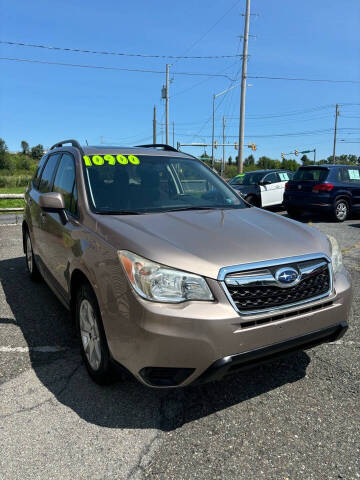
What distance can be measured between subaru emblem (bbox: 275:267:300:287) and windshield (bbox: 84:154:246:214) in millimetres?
1188

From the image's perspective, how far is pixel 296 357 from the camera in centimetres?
323

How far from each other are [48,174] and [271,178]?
1043 centimetres

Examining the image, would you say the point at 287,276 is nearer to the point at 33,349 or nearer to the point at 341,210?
the point at 33,349

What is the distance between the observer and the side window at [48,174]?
430 cm

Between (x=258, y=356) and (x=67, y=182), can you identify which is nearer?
(x=258, y=356)

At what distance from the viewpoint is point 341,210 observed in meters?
11.5

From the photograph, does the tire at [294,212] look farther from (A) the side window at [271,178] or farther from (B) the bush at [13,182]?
(B) the bush at [13,182]

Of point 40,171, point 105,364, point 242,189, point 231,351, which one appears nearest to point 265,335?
point 231,351

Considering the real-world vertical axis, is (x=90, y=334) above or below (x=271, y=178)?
below

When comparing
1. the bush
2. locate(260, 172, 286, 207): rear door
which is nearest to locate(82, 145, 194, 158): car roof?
locate(260, 172, 286, 207): rear door

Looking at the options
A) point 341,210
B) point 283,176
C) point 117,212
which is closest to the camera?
point 117,212

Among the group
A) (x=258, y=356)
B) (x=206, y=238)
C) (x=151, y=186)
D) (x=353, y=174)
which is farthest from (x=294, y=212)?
(x=258, y=356)

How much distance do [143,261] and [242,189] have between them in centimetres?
1175

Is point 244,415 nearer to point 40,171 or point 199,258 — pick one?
point 199,258
